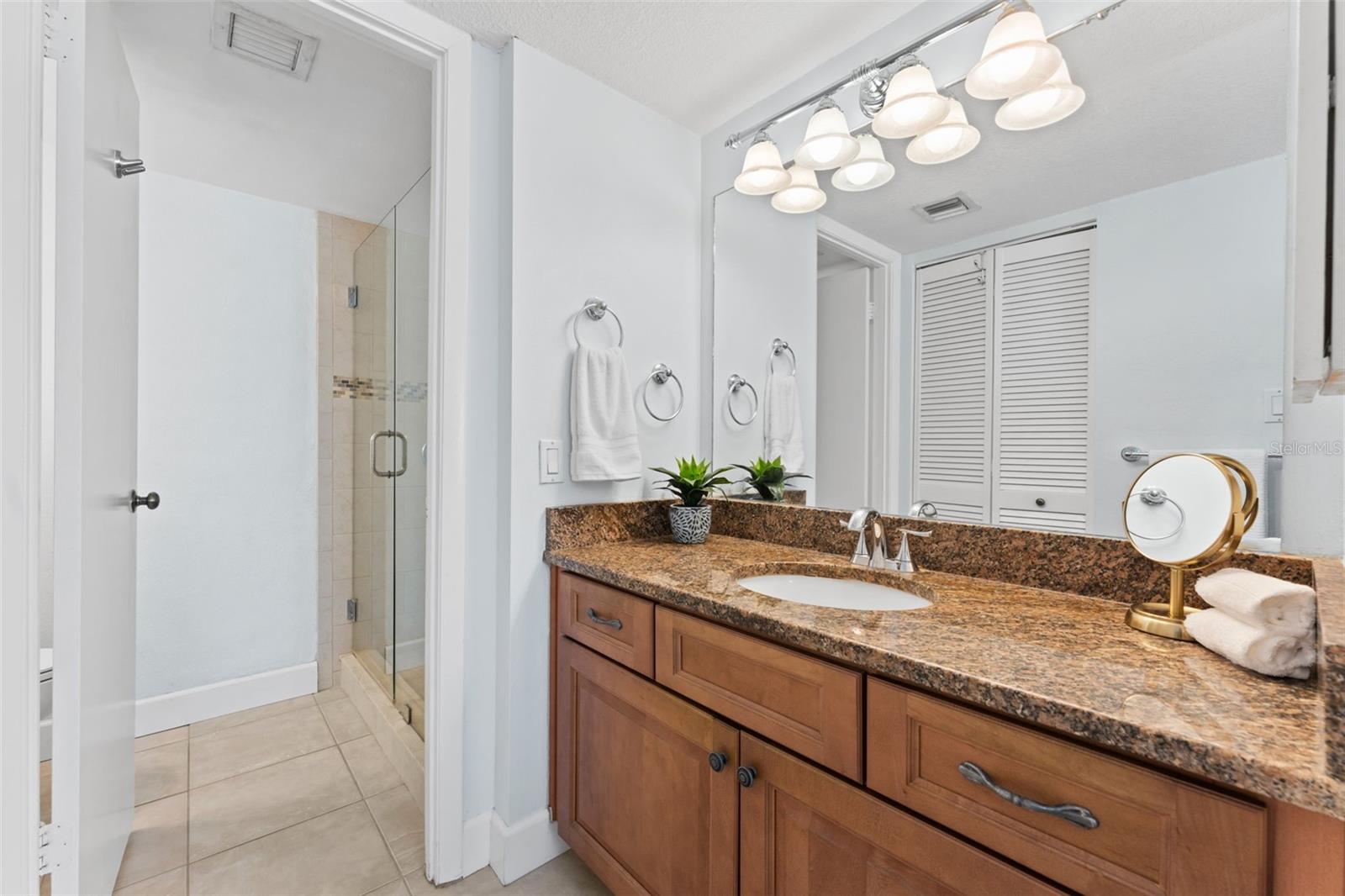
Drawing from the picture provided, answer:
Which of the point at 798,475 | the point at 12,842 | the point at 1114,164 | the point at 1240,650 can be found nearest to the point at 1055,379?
the point at 1114,164

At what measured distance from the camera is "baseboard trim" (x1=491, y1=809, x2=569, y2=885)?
155 centimetres

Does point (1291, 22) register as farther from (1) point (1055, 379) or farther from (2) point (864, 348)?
(2) point (864, 348)

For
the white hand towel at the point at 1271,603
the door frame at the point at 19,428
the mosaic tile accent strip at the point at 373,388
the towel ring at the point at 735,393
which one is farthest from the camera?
the mosaic tile accent strip at the point at 373,388

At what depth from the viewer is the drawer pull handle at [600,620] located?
1363 millimetres

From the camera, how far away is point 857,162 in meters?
1.59

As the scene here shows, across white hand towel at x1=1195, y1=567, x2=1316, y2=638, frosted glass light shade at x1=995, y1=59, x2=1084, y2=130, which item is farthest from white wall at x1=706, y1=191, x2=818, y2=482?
white hand towel at x1=1195, y1=567, x2=1316, y2=638

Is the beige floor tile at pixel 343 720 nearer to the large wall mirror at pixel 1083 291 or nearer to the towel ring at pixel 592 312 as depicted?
the towel ring at pixel 592 312

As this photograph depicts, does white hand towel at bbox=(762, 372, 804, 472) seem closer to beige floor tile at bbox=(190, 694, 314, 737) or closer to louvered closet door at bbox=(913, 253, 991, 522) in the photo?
louvered closet door at bbox=(913, 253, 991, 522)

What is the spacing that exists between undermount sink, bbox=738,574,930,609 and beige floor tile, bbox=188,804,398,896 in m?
1.27

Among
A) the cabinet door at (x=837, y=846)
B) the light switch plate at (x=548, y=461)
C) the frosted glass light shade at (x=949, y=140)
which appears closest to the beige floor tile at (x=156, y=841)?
the light switch plate at (x=548, y=461)

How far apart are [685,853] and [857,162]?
171cm

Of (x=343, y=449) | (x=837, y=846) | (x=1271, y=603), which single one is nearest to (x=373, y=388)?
(x=343, y=449)

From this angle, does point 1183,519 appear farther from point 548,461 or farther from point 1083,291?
point 548,461

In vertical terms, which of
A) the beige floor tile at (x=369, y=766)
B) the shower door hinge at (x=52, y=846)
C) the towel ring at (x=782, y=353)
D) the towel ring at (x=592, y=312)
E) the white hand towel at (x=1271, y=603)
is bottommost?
the beige floor tile at (x=369, y=766)
